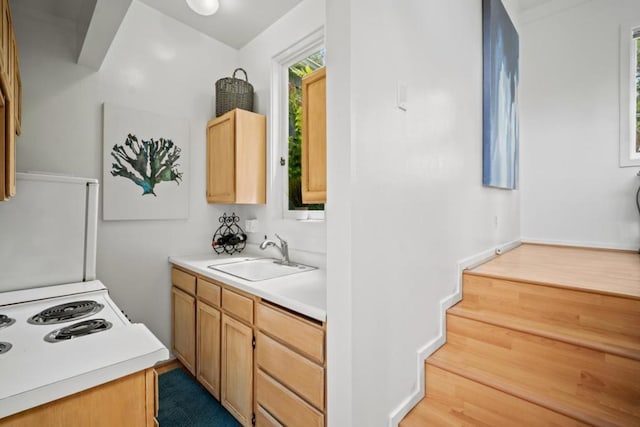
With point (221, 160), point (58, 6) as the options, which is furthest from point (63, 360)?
point (58, 6)

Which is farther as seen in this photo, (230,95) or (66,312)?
(230,95)

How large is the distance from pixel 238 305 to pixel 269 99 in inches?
69.0

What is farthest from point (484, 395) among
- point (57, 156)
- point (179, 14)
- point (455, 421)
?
point (179, 14)

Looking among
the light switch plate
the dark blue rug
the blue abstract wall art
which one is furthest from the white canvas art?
the blue abstract wall art

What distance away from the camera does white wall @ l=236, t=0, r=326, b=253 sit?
217cm

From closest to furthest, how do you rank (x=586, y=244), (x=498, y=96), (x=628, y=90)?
(x=498, y=96)
(x=628, y=90)
(x=586, y=244)

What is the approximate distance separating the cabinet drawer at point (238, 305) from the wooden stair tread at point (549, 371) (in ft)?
3.25

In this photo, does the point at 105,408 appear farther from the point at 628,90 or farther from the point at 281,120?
the point at 628,90

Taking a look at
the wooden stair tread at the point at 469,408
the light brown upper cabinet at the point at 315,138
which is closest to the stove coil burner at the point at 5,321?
the light brown upper cabinet at the point at 315,138

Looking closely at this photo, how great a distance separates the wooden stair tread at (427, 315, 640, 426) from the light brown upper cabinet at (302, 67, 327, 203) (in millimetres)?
1099

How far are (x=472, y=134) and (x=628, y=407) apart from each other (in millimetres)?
1607

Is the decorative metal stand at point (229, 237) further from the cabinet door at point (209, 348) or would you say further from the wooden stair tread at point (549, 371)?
the wooden stair tread at point (549, 371)

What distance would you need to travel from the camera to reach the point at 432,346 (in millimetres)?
1582

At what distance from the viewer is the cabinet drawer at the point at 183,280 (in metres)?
2.09
